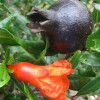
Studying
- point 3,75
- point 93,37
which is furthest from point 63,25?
point 3,75

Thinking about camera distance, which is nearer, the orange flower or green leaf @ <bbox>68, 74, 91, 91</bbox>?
the orange flower

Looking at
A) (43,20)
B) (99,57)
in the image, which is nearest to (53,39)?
(43,20)

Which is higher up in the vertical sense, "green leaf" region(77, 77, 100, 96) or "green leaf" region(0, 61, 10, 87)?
"green leaf" region(0, 61, 10, 87)

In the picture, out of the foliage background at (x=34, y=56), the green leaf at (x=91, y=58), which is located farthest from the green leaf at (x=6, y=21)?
the green leaf at (x=91, y=58)

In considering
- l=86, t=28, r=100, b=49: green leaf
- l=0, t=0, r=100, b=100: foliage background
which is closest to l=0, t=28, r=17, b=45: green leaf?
l=0, t=0, r=100, b=100: foliage background

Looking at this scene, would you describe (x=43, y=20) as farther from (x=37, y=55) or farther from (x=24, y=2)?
(x=24, y=2)

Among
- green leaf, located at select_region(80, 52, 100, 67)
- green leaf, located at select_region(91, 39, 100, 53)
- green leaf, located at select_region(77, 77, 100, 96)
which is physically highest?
green leaf, located at select_region(91, 39, 100, 53)

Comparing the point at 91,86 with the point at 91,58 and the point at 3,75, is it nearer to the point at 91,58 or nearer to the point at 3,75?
the point at 91,58

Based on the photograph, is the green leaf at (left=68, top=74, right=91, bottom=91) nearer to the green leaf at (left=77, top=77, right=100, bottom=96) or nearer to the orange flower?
the green leaf at (left=77, top=77, right=100, bottom=96)
